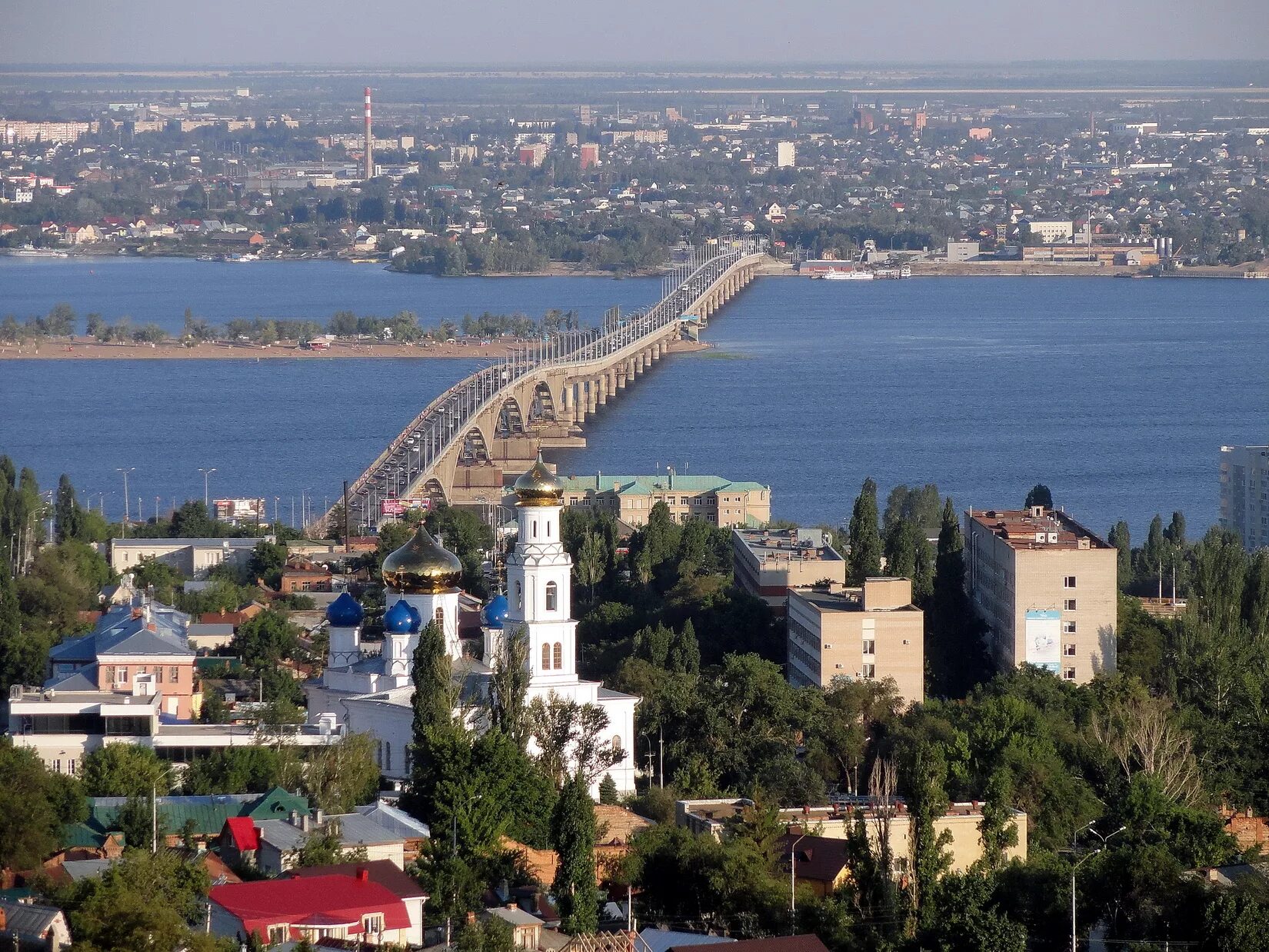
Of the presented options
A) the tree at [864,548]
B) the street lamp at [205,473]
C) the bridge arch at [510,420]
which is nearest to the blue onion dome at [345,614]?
the tree at [864,548]

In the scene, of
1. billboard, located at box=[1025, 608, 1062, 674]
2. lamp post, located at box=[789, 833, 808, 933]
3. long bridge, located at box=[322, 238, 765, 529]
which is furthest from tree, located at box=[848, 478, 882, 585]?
long bridge, located at box=[322, 238, 765, 529]

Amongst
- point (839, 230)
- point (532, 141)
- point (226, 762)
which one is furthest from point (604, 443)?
point (532, 141)

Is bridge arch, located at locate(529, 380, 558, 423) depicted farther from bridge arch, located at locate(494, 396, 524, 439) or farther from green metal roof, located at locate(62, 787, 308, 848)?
green metal roof, located at locate(62, 787, 308, 848)

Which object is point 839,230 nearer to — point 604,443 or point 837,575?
point 604,443

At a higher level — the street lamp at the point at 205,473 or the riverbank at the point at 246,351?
the street lamp at the point at 205,473

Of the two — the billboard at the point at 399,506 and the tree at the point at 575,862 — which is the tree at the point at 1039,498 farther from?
the tree at the point at 575,862
